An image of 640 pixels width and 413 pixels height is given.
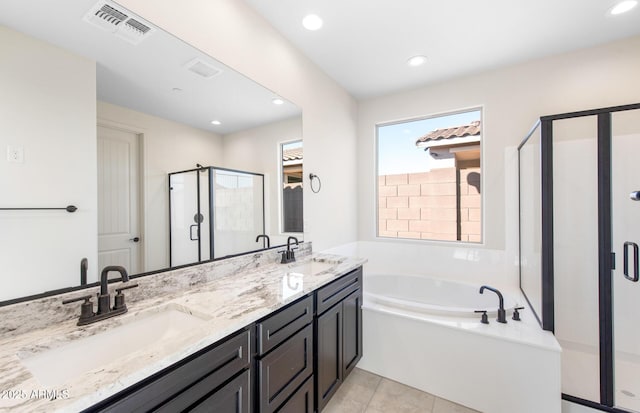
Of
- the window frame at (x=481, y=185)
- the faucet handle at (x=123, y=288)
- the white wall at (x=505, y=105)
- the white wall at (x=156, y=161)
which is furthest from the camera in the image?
the window frame at (x=481, y=185)

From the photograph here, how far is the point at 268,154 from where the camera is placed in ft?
7.01

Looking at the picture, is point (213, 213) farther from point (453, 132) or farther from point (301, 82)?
point (453, 132)

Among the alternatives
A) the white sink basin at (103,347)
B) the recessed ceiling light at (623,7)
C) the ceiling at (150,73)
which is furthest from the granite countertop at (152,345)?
the recessed ceiling light at (623,7)

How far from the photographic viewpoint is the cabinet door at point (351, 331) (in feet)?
6.36

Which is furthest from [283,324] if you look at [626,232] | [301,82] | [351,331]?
[626,232]

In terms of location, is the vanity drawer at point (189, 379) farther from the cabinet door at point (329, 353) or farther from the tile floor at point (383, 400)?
the tile floor at point (383, 400)

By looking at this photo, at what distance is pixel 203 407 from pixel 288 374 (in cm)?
53

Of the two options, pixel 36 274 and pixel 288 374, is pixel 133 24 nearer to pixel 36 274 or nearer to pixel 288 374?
pixel 36 274

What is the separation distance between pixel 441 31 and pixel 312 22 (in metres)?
1.04

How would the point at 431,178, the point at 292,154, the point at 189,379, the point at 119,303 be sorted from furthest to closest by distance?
the point at 431,178 → the point at 292,154 → the point at 119,303 → the point at 189,379

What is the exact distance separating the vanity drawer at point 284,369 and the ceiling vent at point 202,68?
162 cm

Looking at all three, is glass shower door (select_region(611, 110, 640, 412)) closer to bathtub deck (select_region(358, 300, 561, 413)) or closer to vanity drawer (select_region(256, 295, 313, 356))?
bathtub deck (select_region(358, 300, 561, 413))

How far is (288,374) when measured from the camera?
1.35m

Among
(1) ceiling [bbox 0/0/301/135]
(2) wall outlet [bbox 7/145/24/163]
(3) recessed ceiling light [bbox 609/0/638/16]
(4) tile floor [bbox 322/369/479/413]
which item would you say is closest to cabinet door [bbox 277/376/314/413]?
(4) tile floor [bbox 322/369/479/413]
